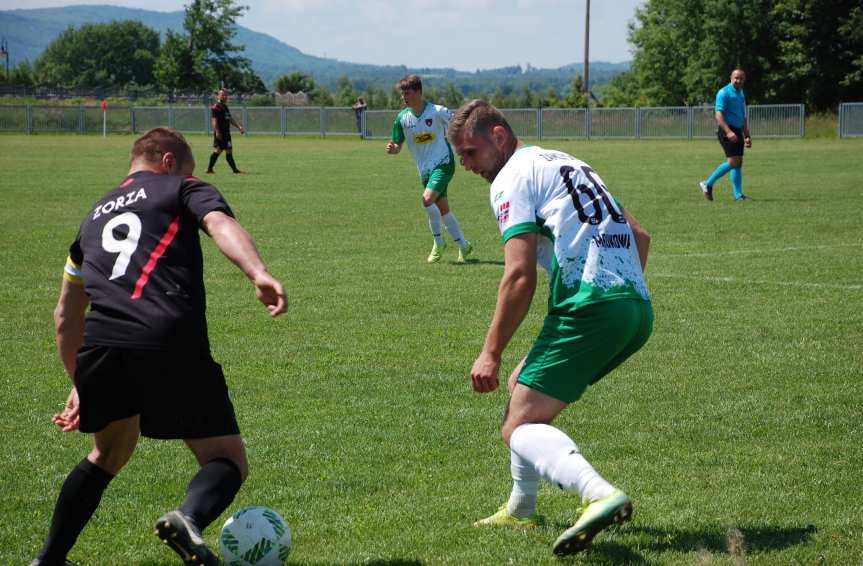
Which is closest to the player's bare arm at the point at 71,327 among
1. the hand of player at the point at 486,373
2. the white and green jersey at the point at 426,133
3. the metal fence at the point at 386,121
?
the hand of player at the point at 486,373

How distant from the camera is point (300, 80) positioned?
9200cm

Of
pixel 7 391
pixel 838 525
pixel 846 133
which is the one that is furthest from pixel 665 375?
pixel 846 133

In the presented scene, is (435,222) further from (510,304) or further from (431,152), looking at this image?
(510,304)

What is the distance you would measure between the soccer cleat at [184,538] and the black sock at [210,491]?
0.09 metres

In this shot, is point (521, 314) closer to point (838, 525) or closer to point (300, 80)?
point (838, 525)

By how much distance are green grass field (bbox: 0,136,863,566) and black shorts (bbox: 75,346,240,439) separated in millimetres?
858

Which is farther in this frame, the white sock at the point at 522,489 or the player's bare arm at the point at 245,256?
the white sock at the point at 522,489

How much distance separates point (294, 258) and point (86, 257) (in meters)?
9.39

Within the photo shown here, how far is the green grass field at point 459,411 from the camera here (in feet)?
15.0

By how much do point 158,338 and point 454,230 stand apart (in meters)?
9.49

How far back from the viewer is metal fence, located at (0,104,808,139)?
47.1m

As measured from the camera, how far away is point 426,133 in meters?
13.7

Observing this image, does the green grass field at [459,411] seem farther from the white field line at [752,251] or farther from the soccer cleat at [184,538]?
the soccer cleat at [184,538]

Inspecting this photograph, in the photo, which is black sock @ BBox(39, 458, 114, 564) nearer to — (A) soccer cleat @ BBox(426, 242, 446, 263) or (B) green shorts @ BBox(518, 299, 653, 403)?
(B) green shorts @ BBox(518, 299, 653, 403)
